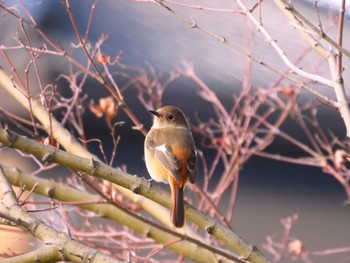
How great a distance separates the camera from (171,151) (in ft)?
14.6

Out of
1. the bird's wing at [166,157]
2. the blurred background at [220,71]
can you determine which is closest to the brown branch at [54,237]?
the bird's wing at [166,157]

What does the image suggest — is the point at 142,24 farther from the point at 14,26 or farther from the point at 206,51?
the point at 14,26

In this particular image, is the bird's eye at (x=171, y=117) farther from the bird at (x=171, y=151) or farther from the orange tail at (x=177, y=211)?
the orange tail at (x=177, y=211)

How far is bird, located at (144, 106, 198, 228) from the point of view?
4.18 m

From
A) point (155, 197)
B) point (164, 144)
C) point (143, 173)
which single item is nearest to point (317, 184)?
point (143, 173)

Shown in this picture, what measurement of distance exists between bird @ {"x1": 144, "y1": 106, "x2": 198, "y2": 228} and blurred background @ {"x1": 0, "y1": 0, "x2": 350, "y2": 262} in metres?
0.87

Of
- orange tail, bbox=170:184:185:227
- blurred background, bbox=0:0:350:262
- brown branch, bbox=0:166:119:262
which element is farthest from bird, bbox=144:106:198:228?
brown branch, bbox=0:166:119:262

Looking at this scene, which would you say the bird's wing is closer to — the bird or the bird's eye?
the bird

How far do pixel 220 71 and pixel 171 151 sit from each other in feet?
7.38

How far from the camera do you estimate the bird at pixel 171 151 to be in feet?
13.7

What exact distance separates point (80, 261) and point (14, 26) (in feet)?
11.0

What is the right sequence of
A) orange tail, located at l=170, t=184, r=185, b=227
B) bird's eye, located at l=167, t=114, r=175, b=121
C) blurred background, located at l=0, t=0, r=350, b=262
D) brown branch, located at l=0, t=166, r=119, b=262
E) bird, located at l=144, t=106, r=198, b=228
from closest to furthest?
brown branch, located at l=0, t=166, r=119, b=262
orange tail, located at l=170, t=184, r=185, b=227
bird, located at l=144, t=106, r=198, b=228
bird's eye, located at l=167, t=114, r=175, b=121
blurred background, located at l=0, t=0, r=350, b=262

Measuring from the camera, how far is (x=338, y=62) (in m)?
2.94

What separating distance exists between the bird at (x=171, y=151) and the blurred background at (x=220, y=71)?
0.87m
